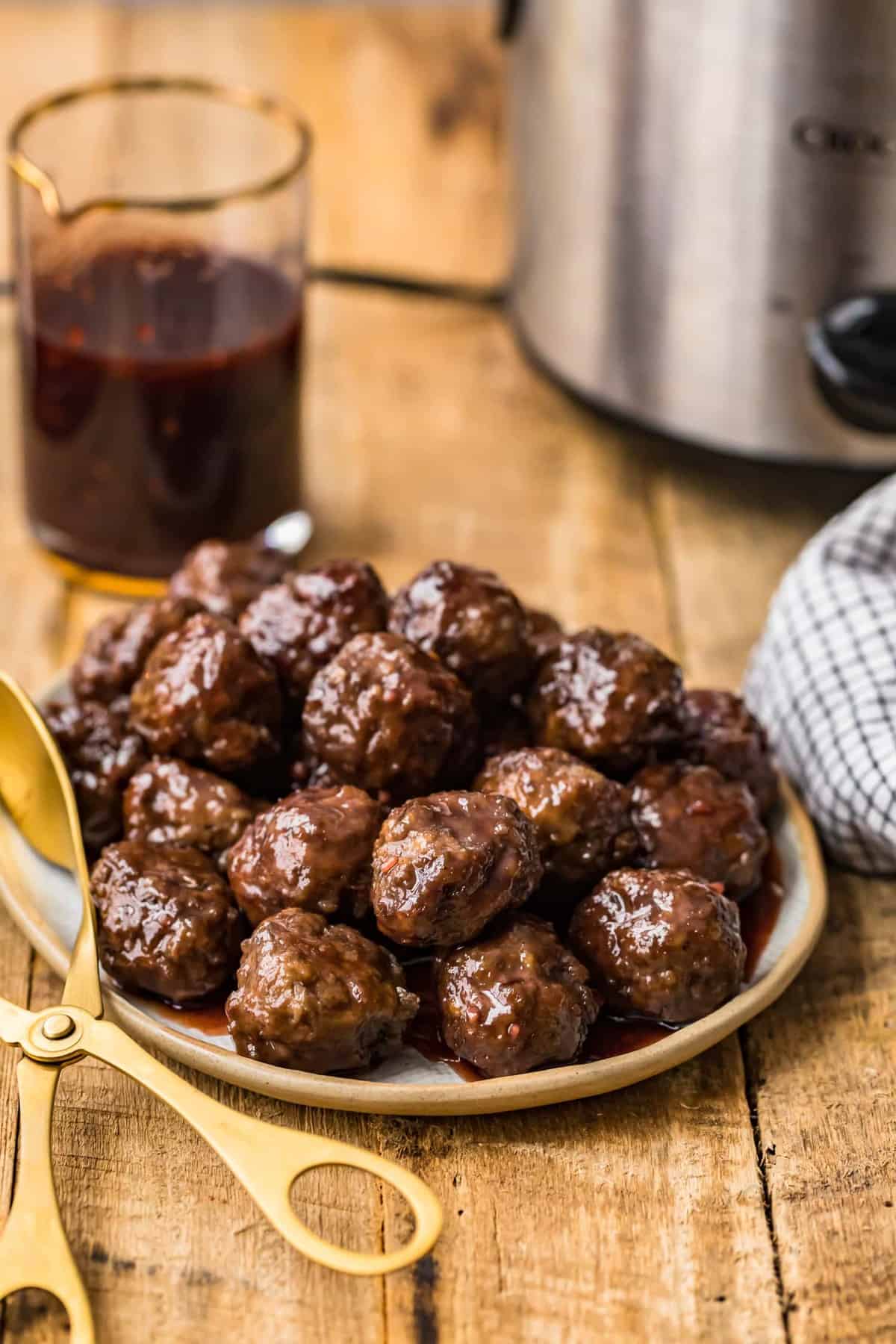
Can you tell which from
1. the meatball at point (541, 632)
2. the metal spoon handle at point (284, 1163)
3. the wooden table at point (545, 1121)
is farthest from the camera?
the meatball at point (541, 632)

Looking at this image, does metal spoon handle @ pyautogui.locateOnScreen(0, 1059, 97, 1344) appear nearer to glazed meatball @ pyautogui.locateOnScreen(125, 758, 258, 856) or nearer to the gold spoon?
the gold spoon

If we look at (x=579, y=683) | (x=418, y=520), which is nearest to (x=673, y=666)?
(x=579, y=683)

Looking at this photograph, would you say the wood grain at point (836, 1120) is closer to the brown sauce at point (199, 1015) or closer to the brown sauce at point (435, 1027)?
the brown sauce at point (435, 1027)

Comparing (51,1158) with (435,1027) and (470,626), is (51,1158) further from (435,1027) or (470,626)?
(470,626)

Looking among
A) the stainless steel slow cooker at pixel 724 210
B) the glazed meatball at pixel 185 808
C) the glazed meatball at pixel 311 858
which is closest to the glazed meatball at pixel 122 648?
the glazed meatball at pixel 185 808

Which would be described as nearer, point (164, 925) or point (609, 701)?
point (164, 925)

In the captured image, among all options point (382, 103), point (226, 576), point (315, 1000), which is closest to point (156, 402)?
point (226, 576)

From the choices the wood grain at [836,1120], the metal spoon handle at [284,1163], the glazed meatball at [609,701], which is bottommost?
the wood grain at [836,1120]
